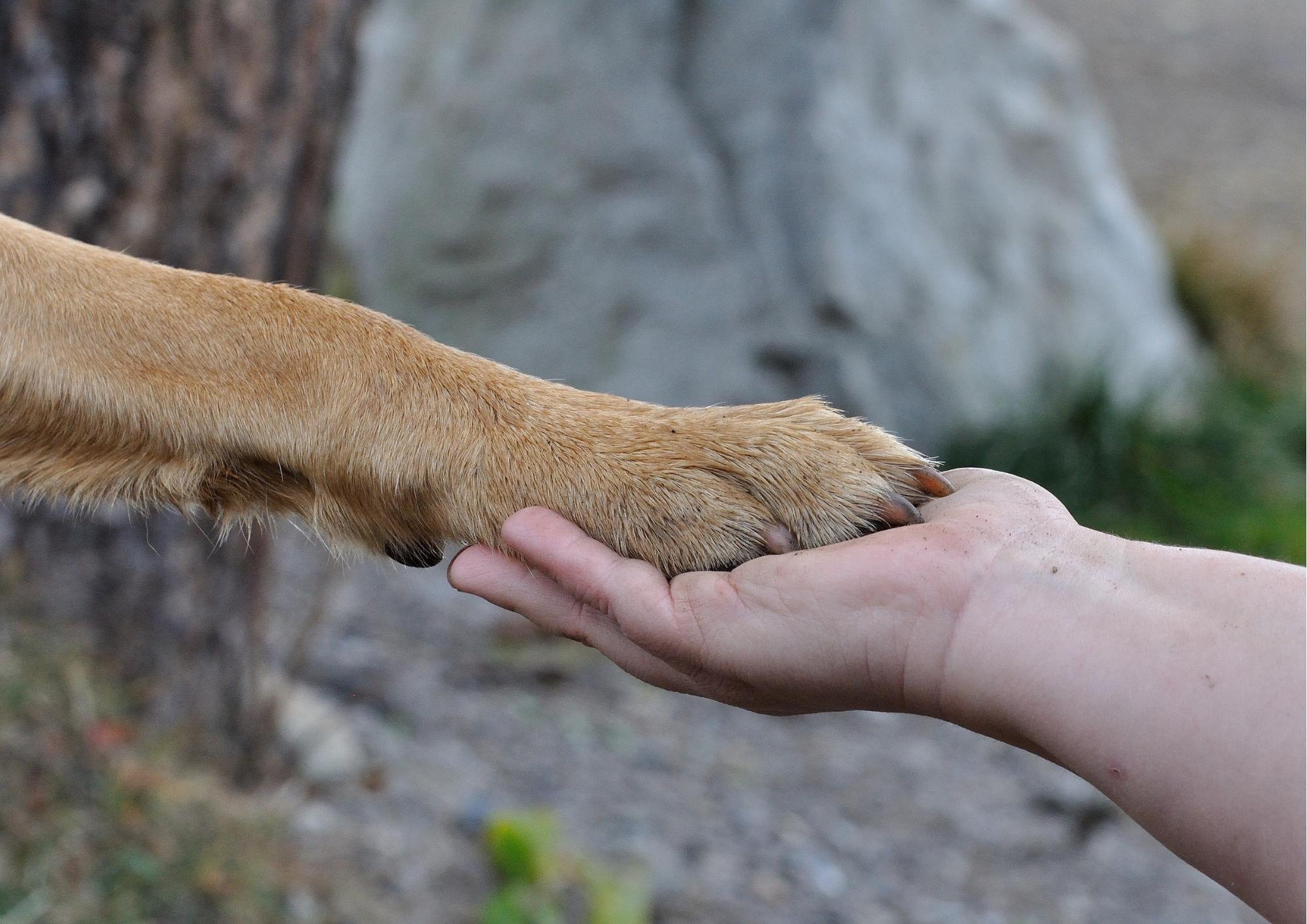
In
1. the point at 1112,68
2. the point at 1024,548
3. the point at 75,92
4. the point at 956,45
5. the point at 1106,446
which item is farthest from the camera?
the point at 1112,68

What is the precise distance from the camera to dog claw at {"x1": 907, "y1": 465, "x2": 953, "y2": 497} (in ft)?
6.21

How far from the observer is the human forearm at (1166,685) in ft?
4.34

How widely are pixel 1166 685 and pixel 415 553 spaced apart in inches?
48.9

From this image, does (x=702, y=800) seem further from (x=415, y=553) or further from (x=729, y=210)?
(x=729, y=210)

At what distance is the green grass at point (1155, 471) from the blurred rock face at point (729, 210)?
0.77ft

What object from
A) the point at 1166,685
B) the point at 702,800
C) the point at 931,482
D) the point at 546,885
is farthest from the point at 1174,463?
the point at 1166,685

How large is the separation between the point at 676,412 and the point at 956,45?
242 inches

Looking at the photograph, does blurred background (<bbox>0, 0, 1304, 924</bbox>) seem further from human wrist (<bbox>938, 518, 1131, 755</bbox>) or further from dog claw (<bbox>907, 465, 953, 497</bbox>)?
human wrist (<bbox>938, 518, 1131, 755</bbox>)

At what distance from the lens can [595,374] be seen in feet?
21.2

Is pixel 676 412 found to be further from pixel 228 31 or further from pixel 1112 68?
pixel 1112 68

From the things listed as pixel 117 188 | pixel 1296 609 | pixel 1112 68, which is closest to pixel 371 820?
pixel 117 188

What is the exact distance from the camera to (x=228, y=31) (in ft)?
10.6

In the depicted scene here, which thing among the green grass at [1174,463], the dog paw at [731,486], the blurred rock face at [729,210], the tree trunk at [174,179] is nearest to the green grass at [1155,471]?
the green grass at [1174,463]

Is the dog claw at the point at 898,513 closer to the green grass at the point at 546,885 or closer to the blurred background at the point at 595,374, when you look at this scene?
the blurred background at the point at 595,374
